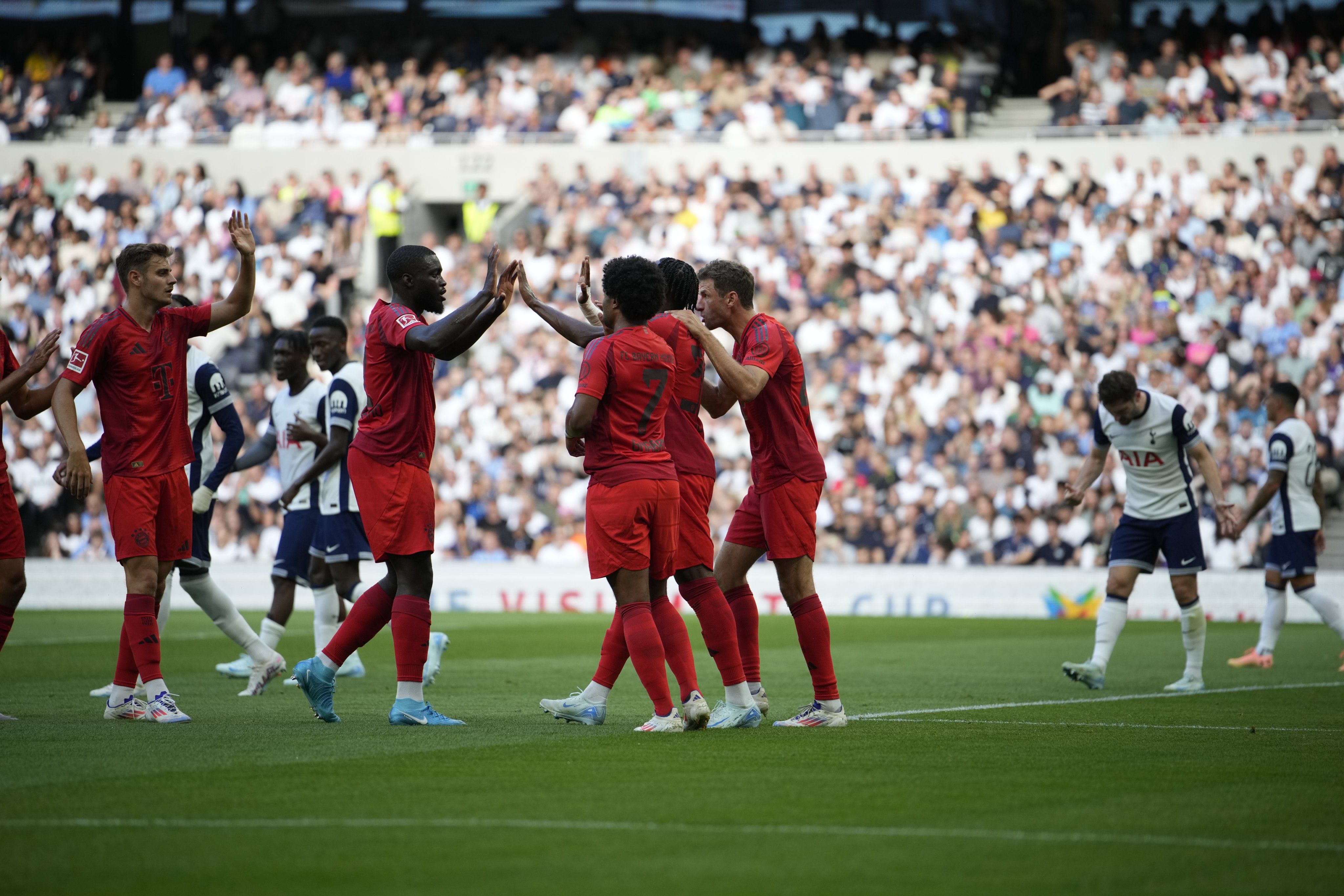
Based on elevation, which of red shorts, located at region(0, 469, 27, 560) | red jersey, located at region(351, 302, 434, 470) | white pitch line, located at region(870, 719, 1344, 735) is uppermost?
red jersey, located at region(351, 302, 434, 470)

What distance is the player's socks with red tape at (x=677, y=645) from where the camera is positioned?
309 inches

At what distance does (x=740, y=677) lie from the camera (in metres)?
8.20

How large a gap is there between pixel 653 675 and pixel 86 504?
18.7 metres

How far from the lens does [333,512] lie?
36.5 ft

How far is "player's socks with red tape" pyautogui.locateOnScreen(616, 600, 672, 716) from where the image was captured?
7660mm

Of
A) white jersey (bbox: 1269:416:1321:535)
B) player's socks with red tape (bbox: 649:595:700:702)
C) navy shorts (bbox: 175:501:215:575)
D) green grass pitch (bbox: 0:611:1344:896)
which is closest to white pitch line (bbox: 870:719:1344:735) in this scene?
green grass pitch (bbox: 0:611:1344:896)

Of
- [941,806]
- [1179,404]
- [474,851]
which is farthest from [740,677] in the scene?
[1179,404]

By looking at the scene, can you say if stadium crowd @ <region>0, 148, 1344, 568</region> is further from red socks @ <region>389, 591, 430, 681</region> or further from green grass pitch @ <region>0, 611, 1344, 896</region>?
red socks @ <region>389, 591, 430, 681</region>

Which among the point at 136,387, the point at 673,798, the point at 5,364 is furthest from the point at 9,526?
the point at 673,798

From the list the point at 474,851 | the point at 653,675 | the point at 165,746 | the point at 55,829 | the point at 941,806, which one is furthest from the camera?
the point at 653,675

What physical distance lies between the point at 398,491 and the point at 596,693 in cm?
149

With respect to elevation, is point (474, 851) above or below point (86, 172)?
below

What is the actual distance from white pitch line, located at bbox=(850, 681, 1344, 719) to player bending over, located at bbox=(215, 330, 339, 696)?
4448 mm

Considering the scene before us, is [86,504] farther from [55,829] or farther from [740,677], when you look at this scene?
[55,829]
